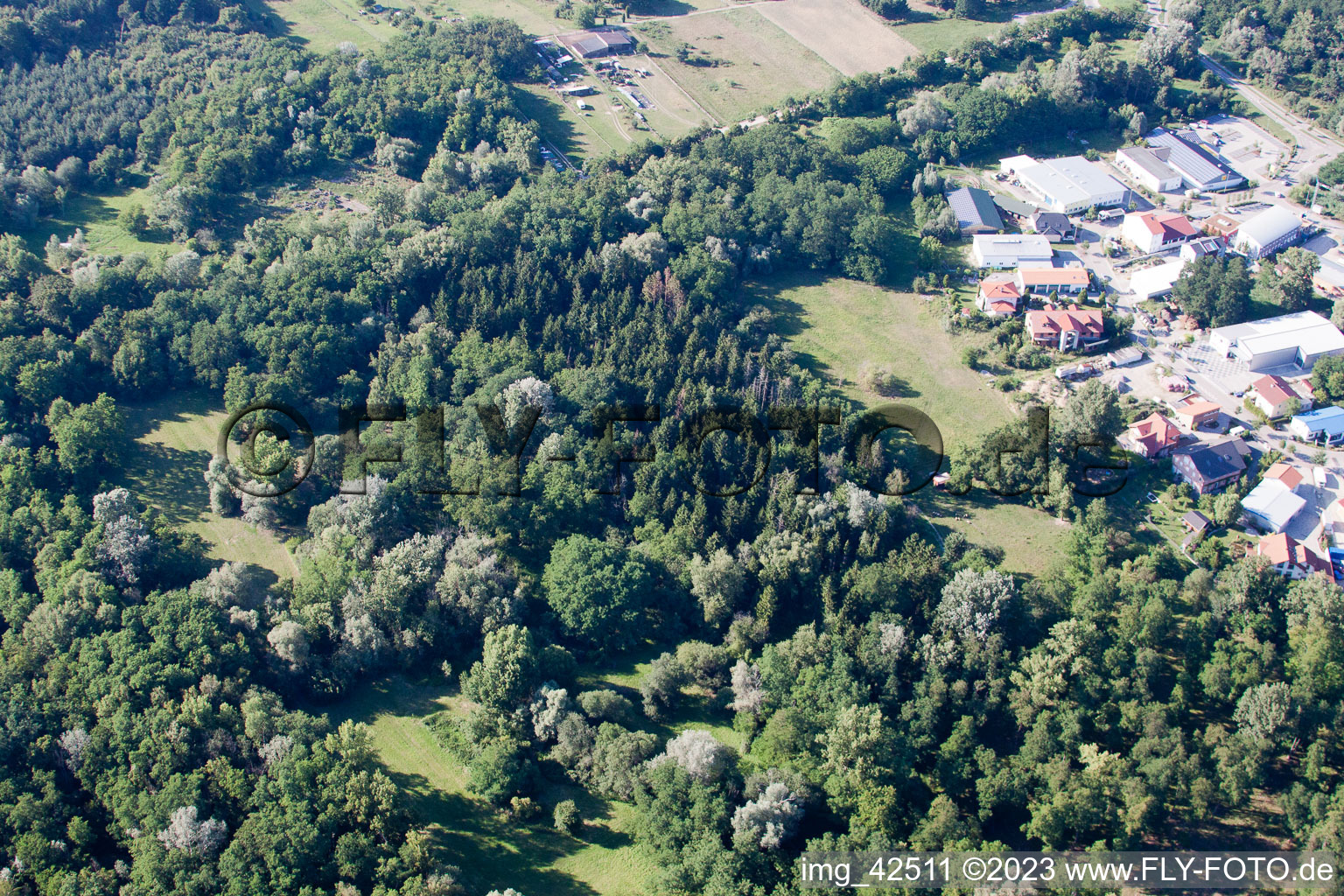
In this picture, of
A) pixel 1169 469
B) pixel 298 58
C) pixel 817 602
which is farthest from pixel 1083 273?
pixel 298 58

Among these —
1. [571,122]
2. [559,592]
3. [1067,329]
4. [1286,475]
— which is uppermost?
[571,122]

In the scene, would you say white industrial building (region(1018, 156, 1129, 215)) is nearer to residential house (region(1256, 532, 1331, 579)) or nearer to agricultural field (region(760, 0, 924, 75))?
agricultural field (region(760, 0, 924, 75))

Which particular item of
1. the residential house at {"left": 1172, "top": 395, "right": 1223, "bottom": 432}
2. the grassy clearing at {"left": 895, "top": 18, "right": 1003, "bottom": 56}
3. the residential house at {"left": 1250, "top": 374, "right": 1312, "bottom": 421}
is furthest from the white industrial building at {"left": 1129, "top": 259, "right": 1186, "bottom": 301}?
the grassy clearing at {"left": 895, "top": 18, "right": 1003, "bottom": 56}

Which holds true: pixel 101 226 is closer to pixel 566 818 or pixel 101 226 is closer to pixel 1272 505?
pixel 566 818

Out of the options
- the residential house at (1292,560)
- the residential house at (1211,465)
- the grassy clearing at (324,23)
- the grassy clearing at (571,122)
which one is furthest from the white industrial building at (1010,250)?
the grassy clearing at (324,23)

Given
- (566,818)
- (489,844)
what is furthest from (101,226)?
(566,818)

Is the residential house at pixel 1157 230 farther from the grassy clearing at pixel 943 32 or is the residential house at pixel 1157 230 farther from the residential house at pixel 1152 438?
the grassy clearing at pixel 943 32
